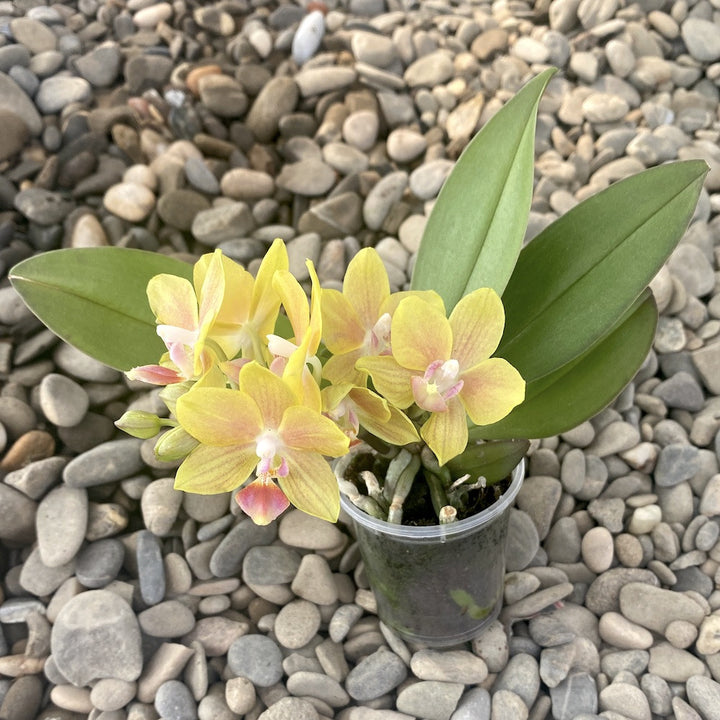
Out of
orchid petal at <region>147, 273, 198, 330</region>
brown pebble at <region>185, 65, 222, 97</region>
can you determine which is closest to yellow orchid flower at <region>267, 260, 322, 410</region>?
orchid petal at <region>147, 273, 198, 330</region>

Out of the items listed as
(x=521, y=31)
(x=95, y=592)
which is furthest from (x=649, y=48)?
(x=95, y=592)

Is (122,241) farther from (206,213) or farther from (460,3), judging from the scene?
(460,3)

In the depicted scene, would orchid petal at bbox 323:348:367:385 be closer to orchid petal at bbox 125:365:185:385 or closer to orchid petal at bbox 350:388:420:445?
orchid petal at bbox 350:388:420:445

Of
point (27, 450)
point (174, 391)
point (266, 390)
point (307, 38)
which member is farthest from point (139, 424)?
point (307, 38)

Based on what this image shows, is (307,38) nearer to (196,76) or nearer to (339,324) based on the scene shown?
(196,76)

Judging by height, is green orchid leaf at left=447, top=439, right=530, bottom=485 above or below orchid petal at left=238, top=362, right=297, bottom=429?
below
